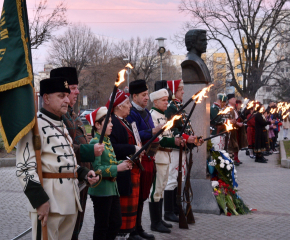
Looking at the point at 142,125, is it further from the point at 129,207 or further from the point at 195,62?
the point at 195,62

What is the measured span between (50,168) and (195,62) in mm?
4857

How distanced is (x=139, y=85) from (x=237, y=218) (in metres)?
3.09

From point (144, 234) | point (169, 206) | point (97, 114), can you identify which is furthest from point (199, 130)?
point (97, 114)

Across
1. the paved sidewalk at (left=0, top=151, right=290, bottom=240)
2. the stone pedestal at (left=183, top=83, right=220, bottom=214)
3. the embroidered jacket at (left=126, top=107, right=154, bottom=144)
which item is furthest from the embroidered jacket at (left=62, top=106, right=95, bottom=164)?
the stone pedestal at (left=183, top=83, right=220, bottom=214)

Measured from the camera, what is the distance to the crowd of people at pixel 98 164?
3357mm

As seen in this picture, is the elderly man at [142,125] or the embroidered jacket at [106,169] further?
the elderly man at [142,125]

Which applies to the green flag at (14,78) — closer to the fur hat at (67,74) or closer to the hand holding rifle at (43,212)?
the hand holding rifle at (43,212)

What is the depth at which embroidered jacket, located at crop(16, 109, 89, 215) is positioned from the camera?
3.19 metres

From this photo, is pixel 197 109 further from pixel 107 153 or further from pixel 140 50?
pixel 140 50

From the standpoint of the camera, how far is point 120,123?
16.5ft

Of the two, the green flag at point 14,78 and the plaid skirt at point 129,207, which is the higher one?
the green flag at point 14,78

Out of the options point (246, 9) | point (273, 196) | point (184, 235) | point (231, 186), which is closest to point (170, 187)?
point (184, 235)

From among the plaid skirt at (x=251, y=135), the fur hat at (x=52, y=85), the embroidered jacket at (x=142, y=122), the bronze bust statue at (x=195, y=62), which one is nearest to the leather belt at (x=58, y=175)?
the fur hat at (x=52, y=85)

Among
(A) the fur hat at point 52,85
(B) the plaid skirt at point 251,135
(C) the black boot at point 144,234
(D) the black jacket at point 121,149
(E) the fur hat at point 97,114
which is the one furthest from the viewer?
(B) the plaid skirt at point 251,135
